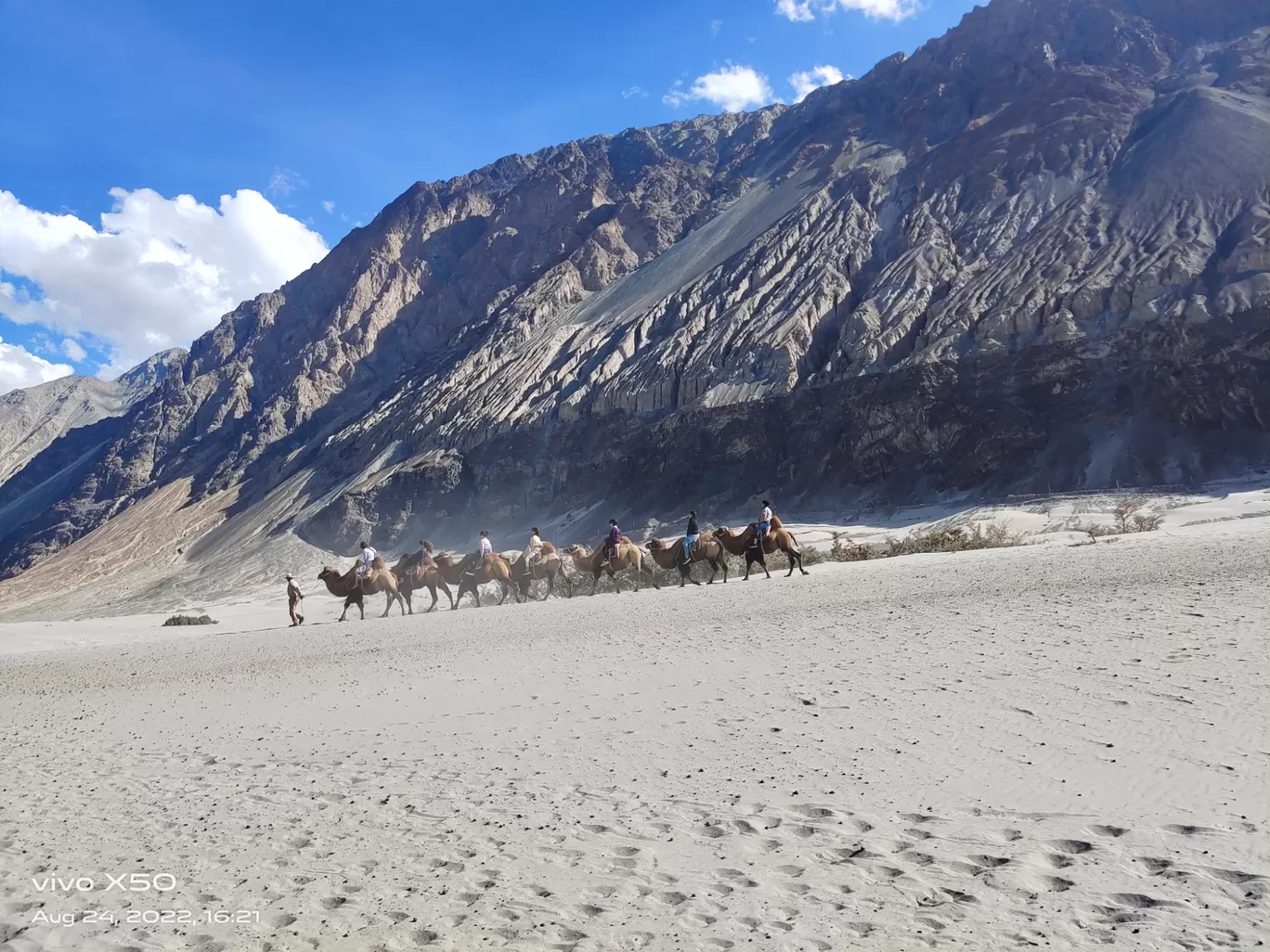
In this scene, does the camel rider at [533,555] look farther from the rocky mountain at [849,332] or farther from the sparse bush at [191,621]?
the rocky mountain at [849,332]

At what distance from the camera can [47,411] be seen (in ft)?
561

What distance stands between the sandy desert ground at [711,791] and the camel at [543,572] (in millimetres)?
9179

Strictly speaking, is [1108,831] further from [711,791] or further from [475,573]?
[475,573]

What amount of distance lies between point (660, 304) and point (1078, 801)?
60.7m

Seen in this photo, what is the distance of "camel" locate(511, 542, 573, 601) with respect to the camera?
66.8 ft

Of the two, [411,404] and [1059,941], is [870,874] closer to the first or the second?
[1059,941]

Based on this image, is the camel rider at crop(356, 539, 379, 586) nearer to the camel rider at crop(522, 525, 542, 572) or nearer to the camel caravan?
the camel caravan

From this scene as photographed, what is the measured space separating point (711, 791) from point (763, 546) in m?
12.2

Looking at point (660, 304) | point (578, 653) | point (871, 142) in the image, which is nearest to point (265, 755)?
point (578, 653)

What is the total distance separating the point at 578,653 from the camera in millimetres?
10609

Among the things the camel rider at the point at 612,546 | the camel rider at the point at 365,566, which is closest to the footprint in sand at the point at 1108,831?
the camel rider at the point at 612,546

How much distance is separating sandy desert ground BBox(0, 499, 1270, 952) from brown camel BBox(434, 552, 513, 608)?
9426 millimetres

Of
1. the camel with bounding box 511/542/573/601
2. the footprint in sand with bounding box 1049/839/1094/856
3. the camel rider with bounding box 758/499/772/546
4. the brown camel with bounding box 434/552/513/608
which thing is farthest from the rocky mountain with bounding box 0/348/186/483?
the footprint in sand with bounding box 1049/839/1094/856

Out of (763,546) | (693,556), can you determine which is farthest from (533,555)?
(763,546)
